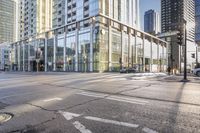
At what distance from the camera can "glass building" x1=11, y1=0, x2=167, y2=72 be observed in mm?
63344

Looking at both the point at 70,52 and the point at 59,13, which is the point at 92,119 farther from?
the point at 59,13

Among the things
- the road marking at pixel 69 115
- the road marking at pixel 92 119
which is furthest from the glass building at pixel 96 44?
the road marking at pixel 92 119

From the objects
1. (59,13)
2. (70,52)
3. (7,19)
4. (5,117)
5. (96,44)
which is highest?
(7,19)

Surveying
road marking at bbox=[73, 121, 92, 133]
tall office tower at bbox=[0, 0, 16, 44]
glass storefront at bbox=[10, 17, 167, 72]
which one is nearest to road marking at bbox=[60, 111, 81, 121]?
road marking at bbox=[73, 121, 92, 133]

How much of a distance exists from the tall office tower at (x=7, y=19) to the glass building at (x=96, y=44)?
159ft

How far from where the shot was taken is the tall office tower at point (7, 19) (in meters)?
141

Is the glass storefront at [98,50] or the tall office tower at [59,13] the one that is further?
the tall office tower at [59,13]

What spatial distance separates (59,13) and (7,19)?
210 feet

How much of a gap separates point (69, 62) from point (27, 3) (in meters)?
72.3

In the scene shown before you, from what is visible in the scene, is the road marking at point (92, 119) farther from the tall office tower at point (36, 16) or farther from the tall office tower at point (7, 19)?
the tall office tower at point (7, 19)

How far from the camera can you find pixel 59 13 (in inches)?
3883

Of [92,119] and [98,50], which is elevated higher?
A: [98,50]

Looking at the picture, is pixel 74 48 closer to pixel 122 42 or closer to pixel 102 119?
pixel 122 42

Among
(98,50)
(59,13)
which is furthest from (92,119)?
(59,13)
